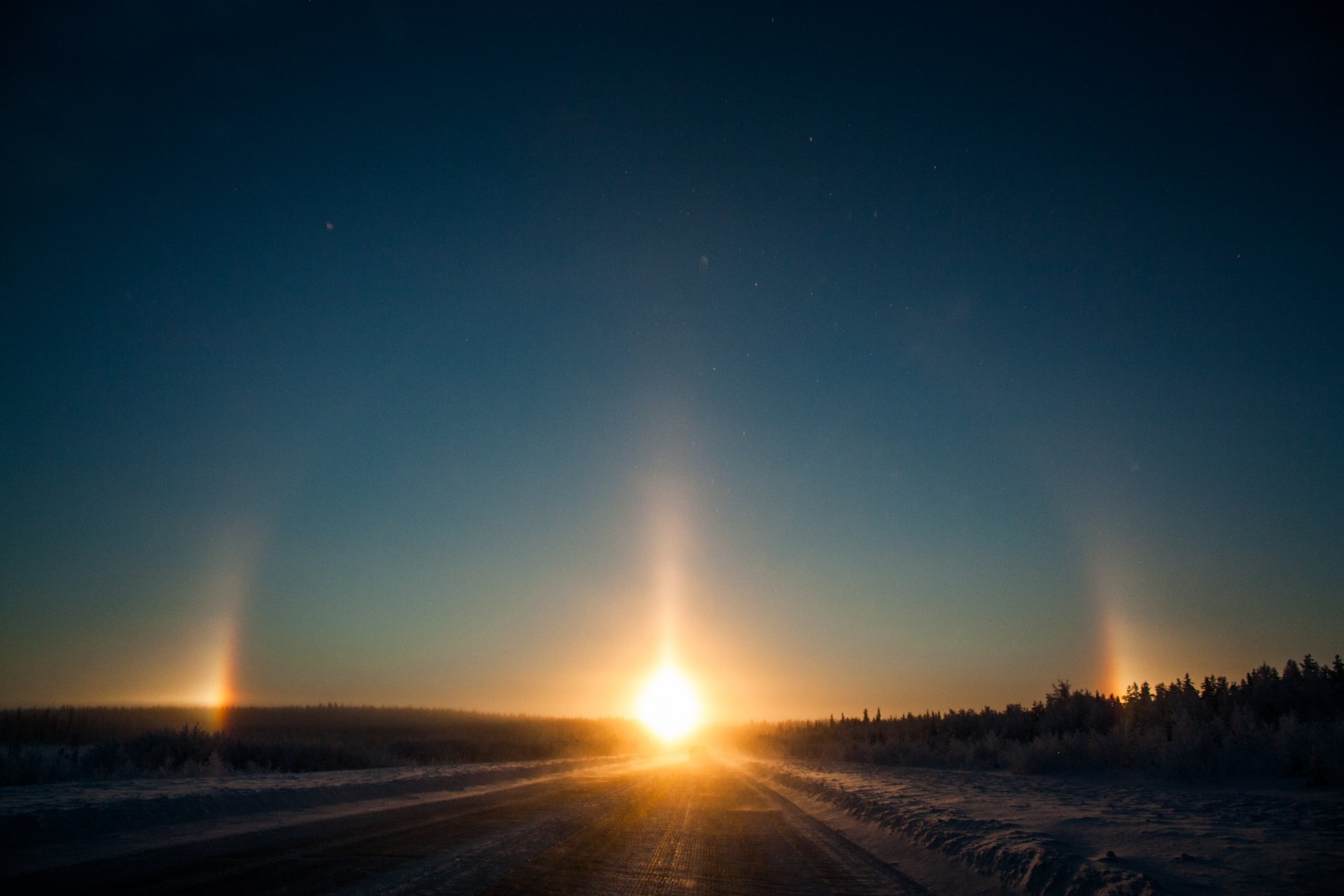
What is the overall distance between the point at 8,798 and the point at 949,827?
1756cm

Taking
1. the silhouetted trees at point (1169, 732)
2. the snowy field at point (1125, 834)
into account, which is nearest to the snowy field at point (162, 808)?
the snowy field at point (1125, 834)

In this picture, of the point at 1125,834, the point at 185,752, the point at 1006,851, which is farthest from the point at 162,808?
the point at 185,752

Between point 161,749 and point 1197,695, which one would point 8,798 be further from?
point 1197,695

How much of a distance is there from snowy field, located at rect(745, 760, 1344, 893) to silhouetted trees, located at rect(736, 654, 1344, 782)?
45.8 inches

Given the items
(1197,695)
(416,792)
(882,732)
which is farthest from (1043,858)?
(882,732)

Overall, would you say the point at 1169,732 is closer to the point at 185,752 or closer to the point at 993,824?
the point at 993,824

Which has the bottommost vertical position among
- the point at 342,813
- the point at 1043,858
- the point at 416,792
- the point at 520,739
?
the point at 520,739

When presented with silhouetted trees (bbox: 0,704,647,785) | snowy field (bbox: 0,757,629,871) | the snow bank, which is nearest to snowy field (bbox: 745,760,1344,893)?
the snow bank

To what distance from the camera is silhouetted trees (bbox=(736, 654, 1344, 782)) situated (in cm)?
1827

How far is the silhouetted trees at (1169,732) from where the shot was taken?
59.9 feet

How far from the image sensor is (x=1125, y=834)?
10.5 m

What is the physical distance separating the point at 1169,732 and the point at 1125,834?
20905 millimetres

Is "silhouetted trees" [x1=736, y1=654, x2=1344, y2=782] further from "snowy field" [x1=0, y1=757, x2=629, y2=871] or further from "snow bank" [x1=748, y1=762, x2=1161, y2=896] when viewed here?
"snowy field" [x1=0, y1=757, x2=629, y2=871]

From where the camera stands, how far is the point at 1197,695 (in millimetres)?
31344
